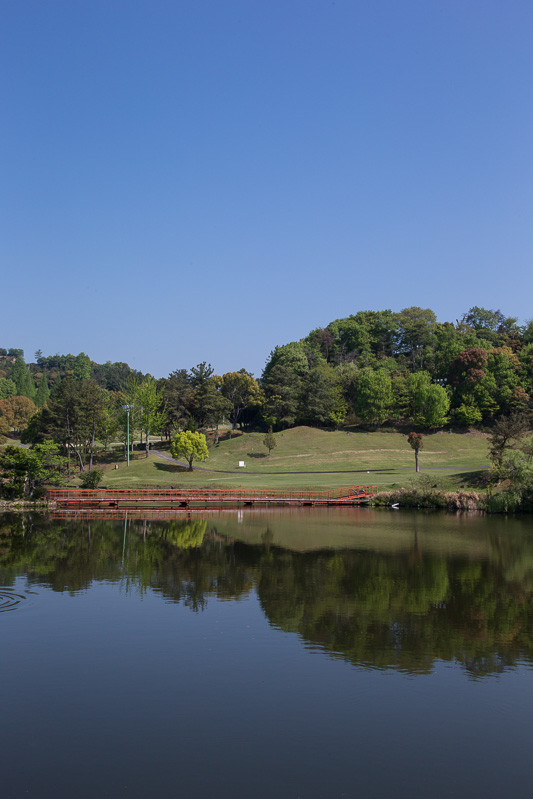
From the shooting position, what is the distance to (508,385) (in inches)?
4599

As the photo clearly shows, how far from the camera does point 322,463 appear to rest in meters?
93.3

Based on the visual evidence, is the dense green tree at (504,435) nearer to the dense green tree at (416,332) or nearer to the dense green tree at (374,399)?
the dense green tree at (374,399)

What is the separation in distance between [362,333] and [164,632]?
132 meters

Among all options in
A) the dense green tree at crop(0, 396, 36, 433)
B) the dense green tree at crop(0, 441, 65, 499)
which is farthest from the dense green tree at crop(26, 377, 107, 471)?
the dense green tree at crop(0, 396, 36, 433)

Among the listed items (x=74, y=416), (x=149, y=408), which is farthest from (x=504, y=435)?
(x=149, y=408)

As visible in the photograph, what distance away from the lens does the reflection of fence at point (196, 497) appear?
62906mm

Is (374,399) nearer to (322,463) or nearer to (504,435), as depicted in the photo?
(322,463)

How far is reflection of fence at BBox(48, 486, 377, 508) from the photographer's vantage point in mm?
62906

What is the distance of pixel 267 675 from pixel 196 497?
45.7 m

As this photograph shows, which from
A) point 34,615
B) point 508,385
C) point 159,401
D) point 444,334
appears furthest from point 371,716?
point 444,334

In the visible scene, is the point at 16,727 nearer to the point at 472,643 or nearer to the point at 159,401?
the point at 472,643

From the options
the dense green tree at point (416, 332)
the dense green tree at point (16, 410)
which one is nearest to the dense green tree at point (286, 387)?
the dense green tree at point (416, 332)

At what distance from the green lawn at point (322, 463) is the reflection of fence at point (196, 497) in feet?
13.5

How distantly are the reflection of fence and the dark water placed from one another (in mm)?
24057
